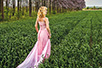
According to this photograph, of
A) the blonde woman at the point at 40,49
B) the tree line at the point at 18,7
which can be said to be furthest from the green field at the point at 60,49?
the tree line at the point at 18,7

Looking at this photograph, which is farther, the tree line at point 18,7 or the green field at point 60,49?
the tree line at point 18,7

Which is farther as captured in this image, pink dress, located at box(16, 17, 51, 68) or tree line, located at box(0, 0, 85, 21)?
tree line, located at box(0, 0, 85, 21)

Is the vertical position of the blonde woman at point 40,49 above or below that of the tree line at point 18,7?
below

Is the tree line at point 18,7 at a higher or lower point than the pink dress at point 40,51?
higher

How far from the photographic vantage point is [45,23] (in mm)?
4480

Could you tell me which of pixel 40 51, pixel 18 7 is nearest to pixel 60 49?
pixel 40 51

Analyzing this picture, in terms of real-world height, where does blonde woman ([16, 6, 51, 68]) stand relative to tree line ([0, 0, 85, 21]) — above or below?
below

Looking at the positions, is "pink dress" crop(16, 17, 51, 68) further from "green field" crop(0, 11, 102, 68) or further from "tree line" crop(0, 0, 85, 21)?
"tree line" crop(0, 0, 85, 21)

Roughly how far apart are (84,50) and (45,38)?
76.1 inches

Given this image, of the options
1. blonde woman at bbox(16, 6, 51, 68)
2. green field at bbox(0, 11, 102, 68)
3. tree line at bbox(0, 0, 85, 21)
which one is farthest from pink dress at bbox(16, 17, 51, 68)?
tree line at bbox(0, 0, 85, 21)

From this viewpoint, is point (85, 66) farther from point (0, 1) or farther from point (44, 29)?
point (0, 1)

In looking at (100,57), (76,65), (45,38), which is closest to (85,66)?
(76,65)

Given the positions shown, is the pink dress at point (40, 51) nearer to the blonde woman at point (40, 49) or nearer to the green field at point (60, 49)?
the blonde woman at point (40, 49)

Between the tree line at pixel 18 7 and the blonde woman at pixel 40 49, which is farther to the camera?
the tree line at pixel 18 7
